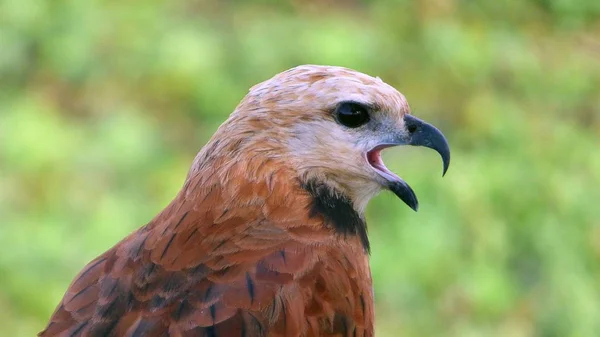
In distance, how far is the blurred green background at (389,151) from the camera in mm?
5371

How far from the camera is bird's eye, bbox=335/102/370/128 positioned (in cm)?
275

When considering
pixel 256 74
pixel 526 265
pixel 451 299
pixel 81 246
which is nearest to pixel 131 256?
pixel 81 246

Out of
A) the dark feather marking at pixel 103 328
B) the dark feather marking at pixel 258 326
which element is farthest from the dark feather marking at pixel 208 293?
the dark feather marking at pixel 103 328

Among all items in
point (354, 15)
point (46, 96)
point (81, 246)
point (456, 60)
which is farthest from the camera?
point (354, 15)

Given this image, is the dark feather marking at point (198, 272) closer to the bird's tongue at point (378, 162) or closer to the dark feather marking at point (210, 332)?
the dark feather marking at point (210, 332)

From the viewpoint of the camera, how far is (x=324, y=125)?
9.06ft

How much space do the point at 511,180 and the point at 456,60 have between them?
1.18 m

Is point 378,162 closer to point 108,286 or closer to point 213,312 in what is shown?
point 213,312

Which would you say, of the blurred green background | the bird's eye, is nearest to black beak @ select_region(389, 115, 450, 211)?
the bird's eye

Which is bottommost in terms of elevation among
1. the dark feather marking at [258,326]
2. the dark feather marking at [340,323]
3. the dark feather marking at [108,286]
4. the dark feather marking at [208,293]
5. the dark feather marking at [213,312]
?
the dark feather marking at [340,323]

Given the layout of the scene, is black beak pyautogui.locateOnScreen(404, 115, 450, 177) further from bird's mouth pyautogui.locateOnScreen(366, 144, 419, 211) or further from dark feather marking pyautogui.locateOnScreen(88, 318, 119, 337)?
dark feather marking pyautogui.locateOnScreen(88, 318, 119, 337)

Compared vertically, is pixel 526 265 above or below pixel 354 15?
below

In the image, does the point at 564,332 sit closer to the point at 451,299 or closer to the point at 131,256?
the point at 451,299

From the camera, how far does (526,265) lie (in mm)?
5633
